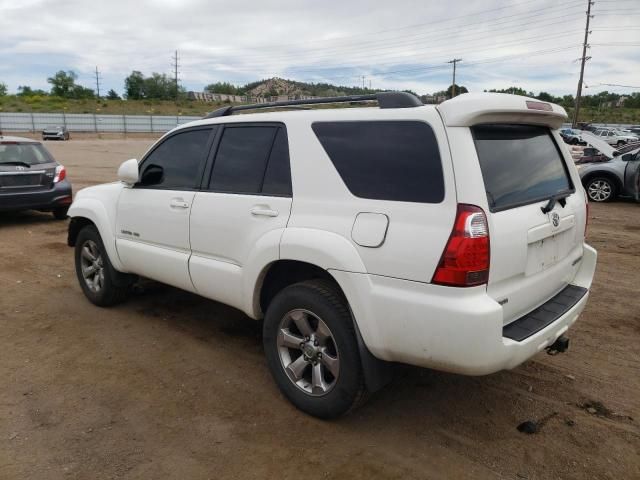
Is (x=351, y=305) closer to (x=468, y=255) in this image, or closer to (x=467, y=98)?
(x=468, y=255)

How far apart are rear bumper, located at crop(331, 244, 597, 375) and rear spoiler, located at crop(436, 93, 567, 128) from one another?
2.78 ft

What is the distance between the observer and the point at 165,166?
14.0ft

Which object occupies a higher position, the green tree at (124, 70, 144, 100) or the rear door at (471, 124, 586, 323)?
the green tree at (124, 70, 144, 100)

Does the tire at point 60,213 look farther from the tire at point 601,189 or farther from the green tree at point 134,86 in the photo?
the green tree at point 134,86

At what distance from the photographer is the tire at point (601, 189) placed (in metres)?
11.9

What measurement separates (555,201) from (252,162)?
6.43 feet

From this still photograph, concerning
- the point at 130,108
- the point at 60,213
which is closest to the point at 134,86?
the point at 130,108

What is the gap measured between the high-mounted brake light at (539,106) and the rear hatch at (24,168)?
28.6 feet

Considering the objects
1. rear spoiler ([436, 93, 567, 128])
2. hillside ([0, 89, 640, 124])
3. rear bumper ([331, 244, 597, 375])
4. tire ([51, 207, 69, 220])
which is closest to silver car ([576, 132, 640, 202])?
rear spoiler ([436, 93, 567, 128])

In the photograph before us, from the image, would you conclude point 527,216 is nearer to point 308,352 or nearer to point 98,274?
point 308,352

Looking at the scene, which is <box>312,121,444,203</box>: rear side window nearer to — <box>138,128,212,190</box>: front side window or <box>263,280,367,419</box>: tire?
<box>263,280,367,419</box>: tire

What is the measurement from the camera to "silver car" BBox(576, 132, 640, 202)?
37.7 feet

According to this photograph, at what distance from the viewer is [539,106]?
3.00 metres

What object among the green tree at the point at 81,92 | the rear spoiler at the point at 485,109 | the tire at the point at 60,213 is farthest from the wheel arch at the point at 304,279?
the green tree at the point at 81,92
